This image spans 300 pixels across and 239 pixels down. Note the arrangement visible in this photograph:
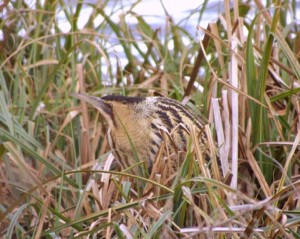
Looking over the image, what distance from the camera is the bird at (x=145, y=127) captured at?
2.76m

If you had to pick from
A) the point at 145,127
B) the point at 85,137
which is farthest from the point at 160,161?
the point at 85,137

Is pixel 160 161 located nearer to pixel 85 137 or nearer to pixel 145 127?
pixel 145 127

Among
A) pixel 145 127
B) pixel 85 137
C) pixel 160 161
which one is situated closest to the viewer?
pixel 160 161

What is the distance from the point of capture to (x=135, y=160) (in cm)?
282

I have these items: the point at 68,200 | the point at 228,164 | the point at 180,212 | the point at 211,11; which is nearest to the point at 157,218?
the point at 180,212

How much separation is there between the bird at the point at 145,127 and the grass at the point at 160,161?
0.06m

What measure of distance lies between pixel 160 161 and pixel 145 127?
33 centimetres

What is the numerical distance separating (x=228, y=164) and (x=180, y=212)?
Result: 0.79ft

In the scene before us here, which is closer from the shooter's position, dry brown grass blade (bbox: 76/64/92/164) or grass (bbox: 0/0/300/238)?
grass (bbox: 0/0/300/238)

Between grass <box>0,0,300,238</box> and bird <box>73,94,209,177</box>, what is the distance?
64 millimetres

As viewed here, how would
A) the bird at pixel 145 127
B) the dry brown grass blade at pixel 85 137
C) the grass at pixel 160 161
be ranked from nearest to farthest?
the grass at pixel 160 161, the bird at pixel 145 127, the dry brown grass blade at pixel 85 137

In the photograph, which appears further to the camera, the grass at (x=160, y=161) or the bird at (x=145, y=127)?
the bird at (x=145, y=127)

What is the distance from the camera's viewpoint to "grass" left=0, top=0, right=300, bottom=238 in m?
2.42

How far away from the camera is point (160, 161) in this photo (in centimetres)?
259
